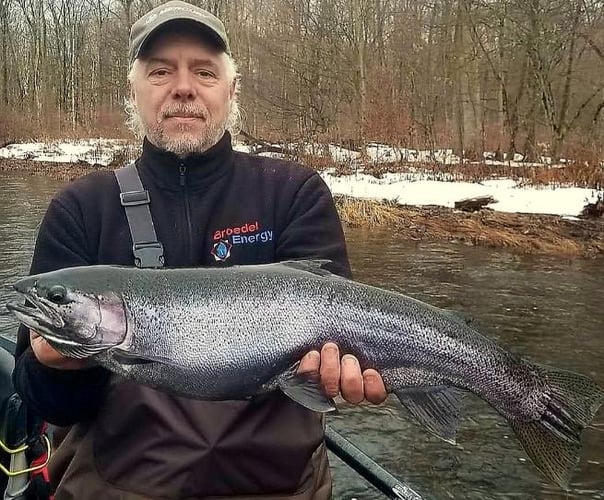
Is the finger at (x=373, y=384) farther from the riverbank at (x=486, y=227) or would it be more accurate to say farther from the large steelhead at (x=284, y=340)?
the riverbank at (x=486, y=227)

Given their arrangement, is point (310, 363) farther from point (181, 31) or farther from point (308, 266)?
point (181, 31)

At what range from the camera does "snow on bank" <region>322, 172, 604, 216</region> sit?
14469 millimetres

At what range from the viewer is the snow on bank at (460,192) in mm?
14469

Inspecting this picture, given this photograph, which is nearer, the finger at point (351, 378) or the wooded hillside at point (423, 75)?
the finger at point (351, 378)

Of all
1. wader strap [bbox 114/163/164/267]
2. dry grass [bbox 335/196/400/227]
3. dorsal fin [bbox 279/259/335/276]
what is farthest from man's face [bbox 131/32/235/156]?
dry grass [bbox 335/196/400/227]

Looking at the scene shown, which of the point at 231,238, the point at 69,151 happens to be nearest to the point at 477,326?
the point at 231,238

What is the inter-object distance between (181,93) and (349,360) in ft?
3.82

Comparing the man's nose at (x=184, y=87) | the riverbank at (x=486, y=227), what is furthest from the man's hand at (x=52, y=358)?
the riverbank at (x=486, y=227)

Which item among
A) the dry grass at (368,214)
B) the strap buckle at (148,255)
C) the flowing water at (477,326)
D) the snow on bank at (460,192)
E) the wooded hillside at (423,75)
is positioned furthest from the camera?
the wooded hillside at (423,75)

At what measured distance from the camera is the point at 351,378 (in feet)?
7.25

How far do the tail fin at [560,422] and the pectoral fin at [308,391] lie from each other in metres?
0.66

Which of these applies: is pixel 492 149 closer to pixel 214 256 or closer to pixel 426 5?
pixel 426 5

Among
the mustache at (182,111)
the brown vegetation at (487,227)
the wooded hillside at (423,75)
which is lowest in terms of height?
the brown vegetation at (487,227)

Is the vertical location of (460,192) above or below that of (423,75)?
below
